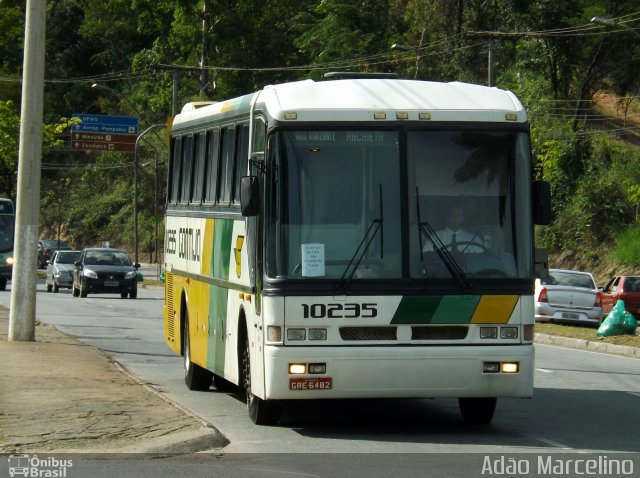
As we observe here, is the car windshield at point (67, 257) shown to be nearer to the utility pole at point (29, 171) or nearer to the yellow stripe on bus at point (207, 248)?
the utility pole at point (29, 171)

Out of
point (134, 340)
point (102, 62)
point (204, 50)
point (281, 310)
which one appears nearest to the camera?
point (281, 310)

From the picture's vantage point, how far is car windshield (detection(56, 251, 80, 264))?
49344mm

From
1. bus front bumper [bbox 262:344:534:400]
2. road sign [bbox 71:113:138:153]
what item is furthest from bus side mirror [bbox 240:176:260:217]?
road sign [bbox 71:113:138:153]

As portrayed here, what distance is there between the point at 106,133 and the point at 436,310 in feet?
169

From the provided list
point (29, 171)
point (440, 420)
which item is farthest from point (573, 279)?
point (440, 420)

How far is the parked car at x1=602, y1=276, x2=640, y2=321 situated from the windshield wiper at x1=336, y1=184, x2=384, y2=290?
1087 inches

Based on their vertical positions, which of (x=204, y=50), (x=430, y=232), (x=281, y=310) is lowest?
(x=281, y=310)

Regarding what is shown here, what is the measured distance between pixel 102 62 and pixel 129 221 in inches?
522

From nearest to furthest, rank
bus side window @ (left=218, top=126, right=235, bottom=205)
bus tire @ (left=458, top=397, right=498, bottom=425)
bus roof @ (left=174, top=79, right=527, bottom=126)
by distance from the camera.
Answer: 1. bus roof @ (left=174, top=79, right=527, bottom=126)
2. bus tire @ (left=458, top=397, right=498, bottom=425)
3. bus side window @ (left=218, top=126, right=235, bottom=205)

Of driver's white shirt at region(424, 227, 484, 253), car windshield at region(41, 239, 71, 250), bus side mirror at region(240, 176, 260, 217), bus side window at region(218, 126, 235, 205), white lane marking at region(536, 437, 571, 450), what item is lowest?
white lane marking at region(536, 437, 571, 450)

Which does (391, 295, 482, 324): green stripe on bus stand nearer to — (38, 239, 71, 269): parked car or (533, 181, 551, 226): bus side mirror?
(533, 181, 551, 226): bus side mirror

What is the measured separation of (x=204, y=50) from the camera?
6588 centimetres

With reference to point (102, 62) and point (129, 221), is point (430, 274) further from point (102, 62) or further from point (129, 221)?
point (102, 62)

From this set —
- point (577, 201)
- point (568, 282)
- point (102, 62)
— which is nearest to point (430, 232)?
point (568, 282)
